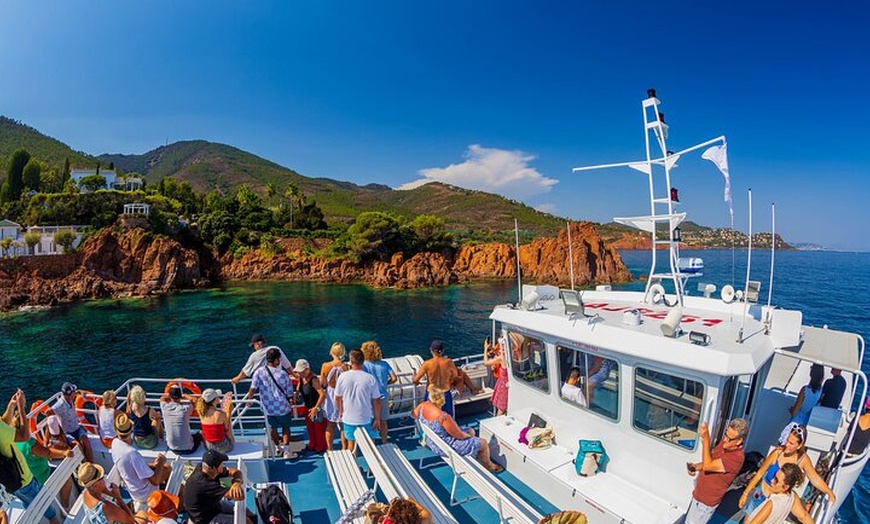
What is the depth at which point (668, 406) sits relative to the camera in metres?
4.82

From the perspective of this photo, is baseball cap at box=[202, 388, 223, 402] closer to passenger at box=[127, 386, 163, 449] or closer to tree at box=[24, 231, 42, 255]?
passenger at box=[127, 386, 163, 449]

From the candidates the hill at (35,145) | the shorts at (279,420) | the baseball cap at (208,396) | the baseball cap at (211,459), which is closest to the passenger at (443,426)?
the shorts at (279,420)

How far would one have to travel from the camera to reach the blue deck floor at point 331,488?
17.4ft

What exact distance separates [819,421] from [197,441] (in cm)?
828

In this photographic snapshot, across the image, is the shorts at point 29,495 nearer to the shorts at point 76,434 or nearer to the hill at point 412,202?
the shorts at point 76,434

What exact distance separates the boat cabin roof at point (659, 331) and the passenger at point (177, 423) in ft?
14.6

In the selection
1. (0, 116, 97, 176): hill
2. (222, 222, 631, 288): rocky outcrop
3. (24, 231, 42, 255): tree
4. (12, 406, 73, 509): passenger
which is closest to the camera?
(12, 406, 73, 509): passenger

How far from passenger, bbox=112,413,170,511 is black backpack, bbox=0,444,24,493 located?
0.76m

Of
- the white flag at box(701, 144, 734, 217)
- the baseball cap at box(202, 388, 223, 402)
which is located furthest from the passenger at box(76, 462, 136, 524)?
the white flag at box(701, 144, 734, 217)

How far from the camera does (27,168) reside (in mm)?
74812

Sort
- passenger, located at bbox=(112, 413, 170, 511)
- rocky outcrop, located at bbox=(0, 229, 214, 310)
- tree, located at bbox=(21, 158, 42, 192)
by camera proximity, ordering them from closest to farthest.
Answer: passenger, located at bbox=(112, 413, 170, 511) < rocky outcrop, located at bbox=(0, 229, 214, 310) < tree, located at bbox=(21, 158, 42, 192)

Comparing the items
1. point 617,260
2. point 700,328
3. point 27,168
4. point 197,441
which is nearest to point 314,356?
point 197,441

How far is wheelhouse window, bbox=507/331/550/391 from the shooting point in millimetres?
6109

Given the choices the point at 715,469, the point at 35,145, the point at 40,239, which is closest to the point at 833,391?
the point at 715,469
